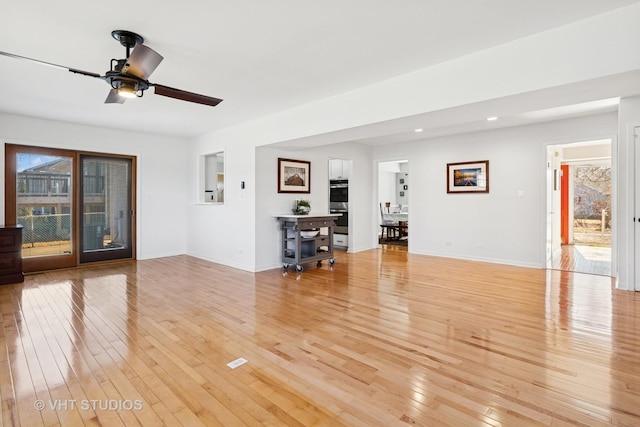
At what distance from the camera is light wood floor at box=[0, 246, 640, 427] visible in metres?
1.87

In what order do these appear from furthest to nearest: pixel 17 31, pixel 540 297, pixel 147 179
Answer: pixel 147 179, pixel 540 297, pixel 17 31

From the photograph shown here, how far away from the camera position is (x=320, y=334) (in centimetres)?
293

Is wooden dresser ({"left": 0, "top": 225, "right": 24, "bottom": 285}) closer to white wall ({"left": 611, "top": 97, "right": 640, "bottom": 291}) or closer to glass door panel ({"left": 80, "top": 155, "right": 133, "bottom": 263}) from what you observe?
glass door panel ({"left": 80, "top": 155, "right": 133, "bottom": 263})

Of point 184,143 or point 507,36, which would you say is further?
point 184,143

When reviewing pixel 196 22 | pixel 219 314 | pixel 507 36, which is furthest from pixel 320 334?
pixel 507 36

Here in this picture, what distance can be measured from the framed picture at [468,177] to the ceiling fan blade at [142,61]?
581cm

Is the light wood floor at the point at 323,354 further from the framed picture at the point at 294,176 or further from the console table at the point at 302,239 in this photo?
the framed picture at the point at 294,176

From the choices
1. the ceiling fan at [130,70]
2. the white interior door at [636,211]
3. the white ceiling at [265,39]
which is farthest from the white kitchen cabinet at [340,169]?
the ceiling fan at [130,70]

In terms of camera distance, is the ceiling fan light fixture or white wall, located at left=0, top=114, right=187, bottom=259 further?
white wall, located at left=0, top=114, right=187, bottom=259

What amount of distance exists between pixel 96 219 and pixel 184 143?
2367 millimetres

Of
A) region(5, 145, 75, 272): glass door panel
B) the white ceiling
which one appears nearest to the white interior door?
the white ceiling

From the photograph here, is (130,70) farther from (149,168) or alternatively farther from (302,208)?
(149,168)

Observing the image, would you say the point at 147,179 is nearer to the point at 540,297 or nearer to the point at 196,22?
the point at 196,22

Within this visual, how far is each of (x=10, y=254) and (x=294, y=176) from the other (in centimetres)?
450
